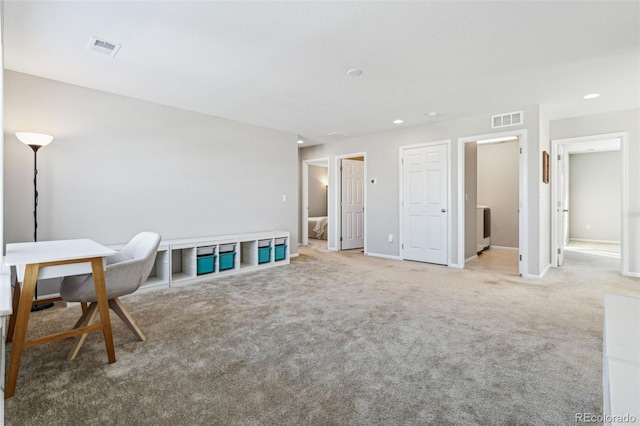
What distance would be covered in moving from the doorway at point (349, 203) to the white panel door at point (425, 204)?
56.4 inches

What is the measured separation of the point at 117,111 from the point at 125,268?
101 inches

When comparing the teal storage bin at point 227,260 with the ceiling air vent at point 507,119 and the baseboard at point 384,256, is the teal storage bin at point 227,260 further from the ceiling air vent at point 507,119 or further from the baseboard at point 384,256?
the ceiling air vent at point 507,119

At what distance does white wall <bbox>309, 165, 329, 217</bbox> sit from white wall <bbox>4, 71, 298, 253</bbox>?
4.53 meters

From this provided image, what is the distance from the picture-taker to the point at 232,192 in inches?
200

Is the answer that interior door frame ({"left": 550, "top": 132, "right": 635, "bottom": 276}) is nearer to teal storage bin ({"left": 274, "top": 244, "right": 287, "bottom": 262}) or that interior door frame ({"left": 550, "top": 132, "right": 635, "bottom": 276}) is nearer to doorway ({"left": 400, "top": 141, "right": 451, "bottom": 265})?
doorway ({"left": 400, "top": 141, "right": 451, "bottom": 265})

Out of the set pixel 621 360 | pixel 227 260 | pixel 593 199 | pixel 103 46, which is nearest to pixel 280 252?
pixel 227 260

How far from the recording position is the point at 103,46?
2.69 meters

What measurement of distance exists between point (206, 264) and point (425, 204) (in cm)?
368

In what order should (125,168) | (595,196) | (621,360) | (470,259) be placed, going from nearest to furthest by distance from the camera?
(621,360) < (125,168) < (470,259) < (595,196)

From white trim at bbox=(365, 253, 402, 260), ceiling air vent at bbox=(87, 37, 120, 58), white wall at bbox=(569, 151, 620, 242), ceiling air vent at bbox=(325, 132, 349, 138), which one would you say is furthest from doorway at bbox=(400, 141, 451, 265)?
white wall at bbox=(569, 151, 620, 242)

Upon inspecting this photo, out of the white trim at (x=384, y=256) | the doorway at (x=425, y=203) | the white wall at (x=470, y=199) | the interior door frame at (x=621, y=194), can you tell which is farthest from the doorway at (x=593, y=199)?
the white trim at (x=384, y=256)

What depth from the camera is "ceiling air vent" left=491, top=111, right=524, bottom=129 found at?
4.44 m

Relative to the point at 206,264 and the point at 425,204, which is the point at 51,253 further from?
the point at 425,204

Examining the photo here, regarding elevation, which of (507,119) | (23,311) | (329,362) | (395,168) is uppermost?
(507,119)
